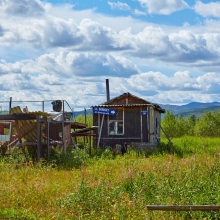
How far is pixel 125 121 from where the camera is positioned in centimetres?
3072

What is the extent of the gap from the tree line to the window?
34071 millimetres

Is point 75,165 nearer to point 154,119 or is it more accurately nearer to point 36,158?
point 36,158

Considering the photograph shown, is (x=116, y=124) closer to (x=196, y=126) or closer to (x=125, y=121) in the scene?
(x=125, y=121)

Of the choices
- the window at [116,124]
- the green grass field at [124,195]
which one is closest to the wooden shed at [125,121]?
the window at [116,124]

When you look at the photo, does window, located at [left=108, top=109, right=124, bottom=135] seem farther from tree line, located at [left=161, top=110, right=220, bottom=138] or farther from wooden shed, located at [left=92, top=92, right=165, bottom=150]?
tree line, located at [left=161, top=110, right=220, bottom=138]

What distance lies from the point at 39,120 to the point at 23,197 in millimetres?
10996

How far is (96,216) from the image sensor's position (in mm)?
9406

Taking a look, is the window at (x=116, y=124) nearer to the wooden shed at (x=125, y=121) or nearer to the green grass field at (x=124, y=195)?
the wooden shed at (x=125, y=121)

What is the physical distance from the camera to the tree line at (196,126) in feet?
216

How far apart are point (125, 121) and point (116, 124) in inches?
26.4

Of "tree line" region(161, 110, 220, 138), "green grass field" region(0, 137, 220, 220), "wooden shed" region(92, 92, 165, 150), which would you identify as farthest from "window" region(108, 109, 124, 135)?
"tree line" region(161, 110, 220, 138)

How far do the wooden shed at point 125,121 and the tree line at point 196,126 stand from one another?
34089mm

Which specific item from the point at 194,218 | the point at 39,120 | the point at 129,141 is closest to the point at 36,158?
the point at 39,120

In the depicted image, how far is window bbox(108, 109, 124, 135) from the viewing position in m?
30.9
